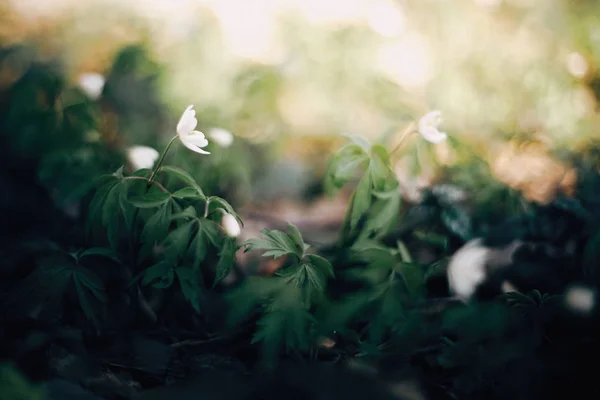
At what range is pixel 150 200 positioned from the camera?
4.00 feet

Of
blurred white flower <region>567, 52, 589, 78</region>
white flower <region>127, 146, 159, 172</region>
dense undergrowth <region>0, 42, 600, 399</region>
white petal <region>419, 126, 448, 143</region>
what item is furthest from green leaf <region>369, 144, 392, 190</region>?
blurred white flower <region>567, 52, 589, 78</region>

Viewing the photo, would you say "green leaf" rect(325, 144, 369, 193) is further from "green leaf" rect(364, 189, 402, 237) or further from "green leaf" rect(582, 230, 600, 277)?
"green leaf" rect(582, 230, 600, 277)

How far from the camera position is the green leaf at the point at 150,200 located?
121 cm

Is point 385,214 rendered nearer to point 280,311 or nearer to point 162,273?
point 280,311

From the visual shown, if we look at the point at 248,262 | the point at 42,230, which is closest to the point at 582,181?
the point at 248,262

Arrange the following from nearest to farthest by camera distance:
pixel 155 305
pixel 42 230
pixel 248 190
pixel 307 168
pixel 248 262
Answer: pixel 155 305 → pixel 248 262 → pixel 42 230 → pixel 248 190 → pixel 307 168

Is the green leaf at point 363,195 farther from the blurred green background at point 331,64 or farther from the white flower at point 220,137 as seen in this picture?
the blurred green background at point 331,64

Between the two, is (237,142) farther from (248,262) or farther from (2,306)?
(2,306)

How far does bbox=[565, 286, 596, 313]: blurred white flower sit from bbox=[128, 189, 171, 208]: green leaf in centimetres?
119

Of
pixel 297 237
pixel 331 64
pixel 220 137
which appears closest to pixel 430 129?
pixel 297 237

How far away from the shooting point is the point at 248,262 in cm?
171

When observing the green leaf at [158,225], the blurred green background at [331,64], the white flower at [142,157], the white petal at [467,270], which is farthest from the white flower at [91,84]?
the white petal at [467,270]

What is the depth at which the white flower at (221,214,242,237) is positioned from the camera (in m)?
1.25

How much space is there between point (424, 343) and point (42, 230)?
158 centimetres
